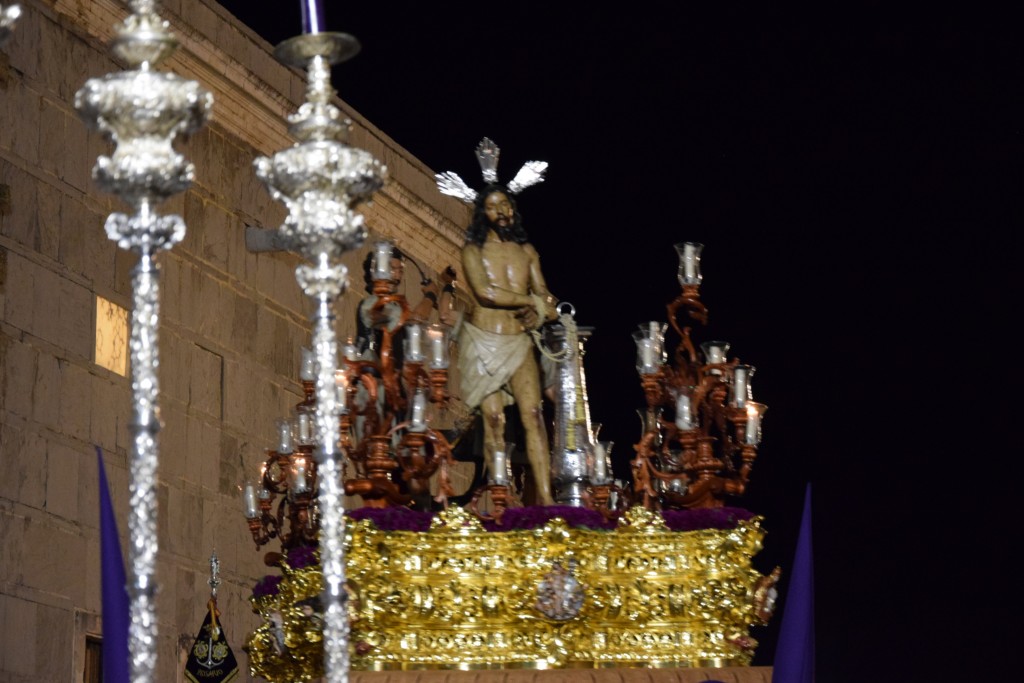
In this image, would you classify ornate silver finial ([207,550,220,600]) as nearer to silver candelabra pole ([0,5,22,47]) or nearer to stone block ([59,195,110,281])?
stone block ([59,195,110,281])

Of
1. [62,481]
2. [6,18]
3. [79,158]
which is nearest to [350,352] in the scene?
[62,481]

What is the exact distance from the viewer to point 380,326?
35.7 feet

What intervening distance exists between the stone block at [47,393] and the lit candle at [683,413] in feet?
11.8

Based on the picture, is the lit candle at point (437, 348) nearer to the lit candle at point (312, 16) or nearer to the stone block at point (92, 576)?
the stone block at point (92, 576)

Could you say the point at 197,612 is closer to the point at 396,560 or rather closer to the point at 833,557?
the point at 396,560

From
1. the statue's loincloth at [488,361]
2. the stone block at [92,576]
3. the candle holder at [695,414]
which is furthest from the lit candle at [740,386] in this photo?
the stone block at [92,576]

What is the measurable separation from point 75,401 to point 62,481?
0.49 meters

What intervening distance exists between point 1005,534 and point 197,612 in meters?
6.19

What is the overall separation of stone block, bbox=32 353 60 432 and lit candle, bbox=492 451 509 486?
2.80 m

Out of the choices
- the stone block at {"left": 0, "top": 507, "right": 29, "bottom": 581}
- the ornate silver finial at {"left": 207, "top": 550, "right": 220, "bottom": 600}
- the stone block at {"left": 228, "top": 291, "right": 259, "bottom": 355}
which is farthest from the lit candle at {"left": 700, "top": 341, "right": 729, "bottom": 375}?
the stone block at {"left": 228, "top": 291, "right": 259, "bottom": 355}

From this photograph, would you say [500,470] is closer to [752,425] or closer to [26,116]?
[752,425]

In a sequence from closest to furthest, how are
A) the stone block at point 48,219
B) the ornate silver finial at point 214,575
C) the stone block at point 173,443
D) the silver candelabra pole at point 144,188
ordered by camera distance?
the silver candelabra pole at point 144,188
the stone block at point 48,219
the ornate silver finial at point 214,575
the stone block at point 173,443

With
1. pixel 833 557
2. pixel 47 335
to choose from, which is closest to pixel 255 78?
pixel 47 335

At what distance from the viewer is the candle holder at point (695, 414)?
420 inches
